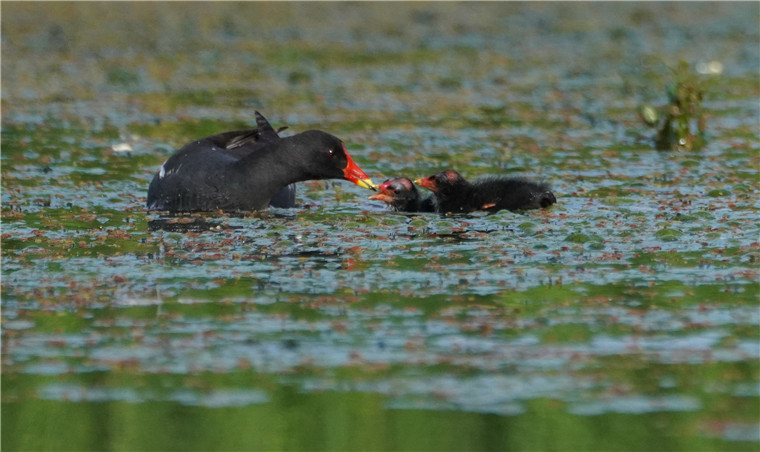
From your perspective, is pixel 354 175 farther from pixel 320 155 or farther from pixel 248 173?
pixel 248 173

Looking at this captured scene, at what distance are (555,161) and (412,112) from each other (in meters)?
3.59

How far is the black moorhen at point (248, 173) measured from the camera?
9164 mm

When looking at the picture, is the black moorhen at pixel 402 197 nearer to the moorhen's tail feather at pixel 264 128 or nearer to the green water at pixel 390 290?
the green water at pixel 390 290

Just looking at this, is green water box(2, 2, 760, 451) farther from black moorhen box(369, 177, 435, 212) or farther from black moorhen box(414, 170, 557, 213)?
black moorhen box(369, 177, 435, 212)

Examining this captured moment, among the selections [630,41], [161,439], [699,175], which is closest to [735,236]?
[699,175]

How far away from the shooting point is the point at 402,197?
9.73m

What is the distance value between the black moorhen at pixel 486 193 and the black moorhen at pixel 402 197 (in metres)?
0.10

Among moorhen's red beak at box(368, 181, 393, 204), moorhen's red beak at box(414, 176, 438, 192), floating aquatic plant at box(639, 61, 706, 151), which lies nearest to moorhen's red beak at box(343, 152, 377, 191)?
moorhen's red beak at box(368, 181, 393, 204)

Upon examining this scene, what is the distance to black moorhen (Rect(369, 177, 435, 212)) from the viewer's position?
31.9ft

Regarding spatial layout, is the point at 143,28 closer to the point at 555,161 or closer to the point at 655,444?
the point at 555,161

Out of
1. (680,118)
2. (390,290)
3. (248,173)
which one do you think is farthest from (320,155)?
(680,118)

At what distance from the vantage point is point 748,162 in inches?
436

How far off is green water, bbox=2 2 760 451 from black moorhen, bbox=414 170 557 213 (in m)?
0.15

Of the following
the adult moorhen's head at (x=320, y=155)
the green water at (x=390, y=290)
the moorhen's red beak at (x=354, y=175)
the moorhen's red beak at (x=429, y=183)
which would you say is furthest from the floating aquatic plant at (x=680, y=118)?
Answer: the adult moorhen's head at (x=320, y=155)
